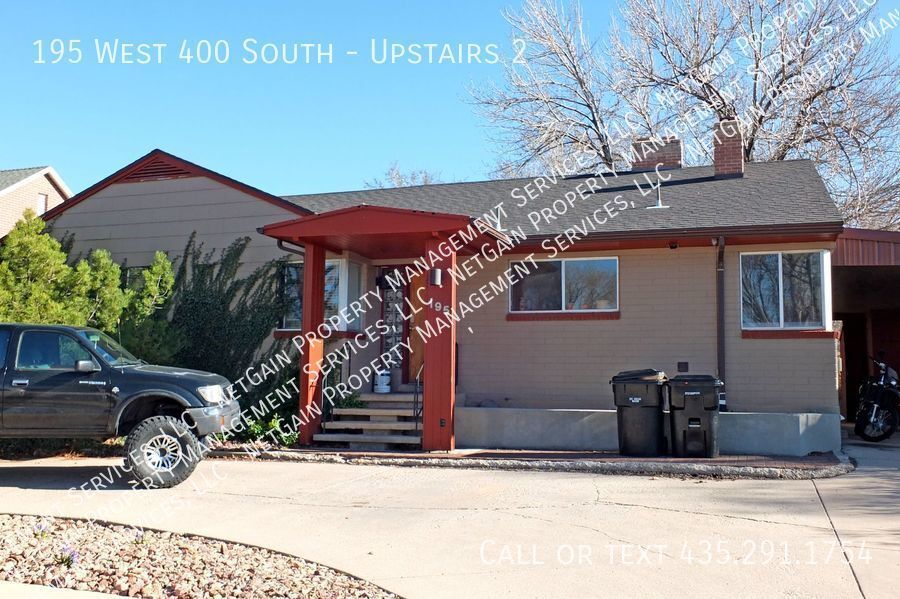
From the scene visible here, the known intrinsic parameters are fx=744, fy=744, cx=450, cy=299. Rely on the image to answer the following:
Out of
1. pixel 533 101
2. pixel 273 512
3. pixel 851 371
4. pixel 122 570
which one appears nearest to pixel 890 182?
pixel 851 371

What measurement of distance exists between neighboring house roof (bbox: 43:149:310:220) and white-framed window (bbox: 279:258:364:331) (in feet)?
4.51

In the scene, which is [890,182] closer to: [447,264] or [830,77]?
[830,77]

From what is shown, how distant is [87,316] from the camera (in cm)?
1229

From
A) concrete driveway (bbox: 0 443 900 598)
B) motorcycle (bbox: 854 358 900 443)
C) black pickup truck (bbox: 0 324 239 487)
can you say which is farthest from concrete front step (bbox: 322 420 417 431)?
motorcycle (bbox: 854 358 900 443)

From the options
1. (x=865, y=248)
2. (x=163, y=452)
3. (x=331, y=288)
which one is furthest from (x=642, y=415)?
(x=163, y=452)

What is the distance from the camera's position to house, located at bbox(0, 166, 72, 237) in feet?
102

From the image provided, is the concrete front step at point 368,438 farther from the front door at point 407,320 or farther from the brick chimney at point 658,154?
the brick chimney at point 658,154

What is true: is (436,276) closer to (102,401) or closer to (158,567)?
(102,401)

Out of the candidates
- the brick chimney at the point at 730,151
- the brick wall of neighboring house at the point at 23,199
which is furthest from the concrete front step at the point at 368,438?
the brick wall of neighboring house at the point at 23,199

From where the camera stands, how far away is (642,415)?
10.2m

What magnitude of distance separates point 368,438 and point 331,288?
317 centimetres

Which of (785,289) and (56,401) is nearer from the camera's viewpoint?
(56,401)

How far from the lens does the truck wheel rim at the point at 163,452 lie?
8.77 m

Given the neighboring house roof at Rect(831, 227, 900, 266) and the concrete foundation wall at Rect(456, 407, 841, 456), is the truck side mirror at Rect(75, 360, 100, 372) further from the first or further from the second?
the neighboring house roof at Rect(831, 227, 900, 266)
